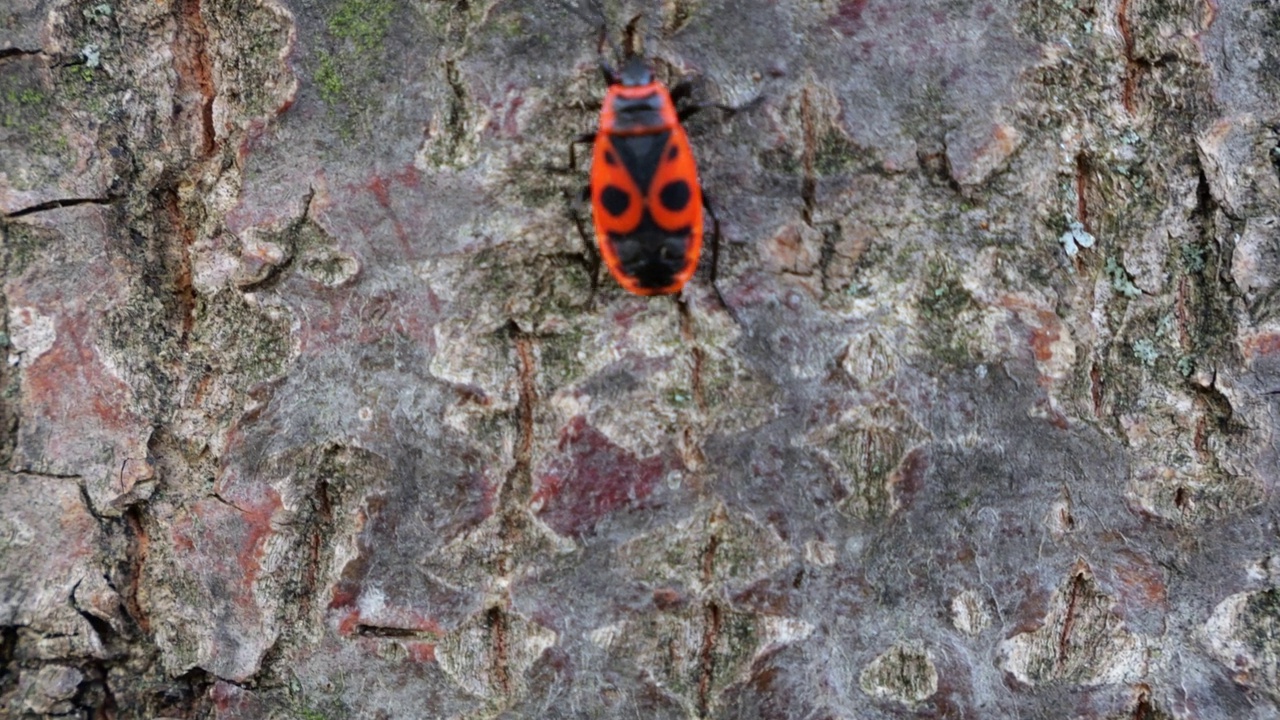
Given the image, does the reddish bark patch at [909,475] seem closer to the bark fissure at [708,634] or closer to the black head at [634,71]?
the bark fissure at [708,634]

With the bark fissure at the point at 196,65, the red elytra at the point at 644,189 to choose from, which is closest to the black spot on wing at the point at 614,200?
the red elytra at the point at 644,189

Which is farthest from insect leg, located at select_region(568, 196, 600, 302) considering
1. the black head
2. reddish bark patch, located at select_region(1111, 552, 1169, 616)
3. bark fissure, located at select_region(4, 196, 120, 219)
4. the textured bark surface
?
reddish bark patch, located at select_region(1111, 552, 1169, 616)

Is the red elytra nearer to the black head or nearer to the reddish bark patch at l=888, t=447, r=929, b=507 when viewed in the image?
the black head

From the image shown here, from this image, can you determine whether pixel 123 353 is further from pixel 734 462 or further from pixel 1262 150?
pixel 1262 150

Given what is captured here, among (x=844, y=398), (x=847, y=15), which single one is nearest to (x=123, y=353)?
(x=844, y=398)

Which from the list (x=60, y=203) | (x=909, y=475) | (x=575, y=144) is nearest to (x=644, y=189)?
(x=575, y=144)

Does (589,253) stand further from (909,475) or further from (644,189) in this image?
(909,475)
